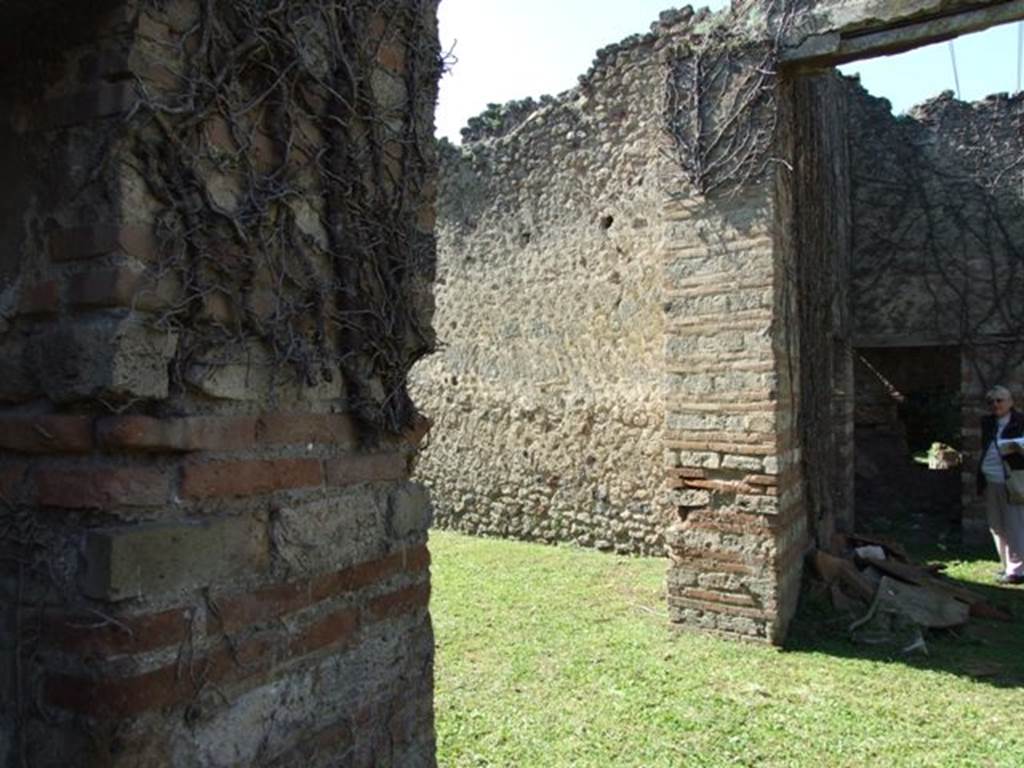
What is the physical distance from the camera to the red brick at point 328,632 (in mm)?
1844

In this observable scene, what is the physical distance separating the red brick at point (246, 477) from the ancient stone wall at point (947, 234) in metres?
8.89

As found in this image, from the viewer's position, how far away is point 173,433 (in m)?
1.57

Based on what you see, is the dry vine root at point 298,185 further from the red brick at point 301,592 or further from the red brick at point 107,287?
the red brick at point 301,592

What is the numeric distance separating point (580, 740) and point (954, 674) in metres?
2.46

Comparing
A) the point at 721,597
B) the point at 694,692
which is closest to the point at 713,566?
the point at 721,597

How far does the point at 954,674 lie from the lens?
186 inches

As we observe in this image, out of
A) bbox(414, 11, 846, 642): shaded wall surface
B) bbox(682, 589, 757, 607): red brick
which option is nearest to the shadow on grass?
bbox(414, 11, 846, 642): shaded wall surface

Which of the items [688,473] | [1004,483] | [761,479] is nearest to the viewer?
[761,479]

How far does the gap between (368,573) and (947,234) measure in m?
9.05

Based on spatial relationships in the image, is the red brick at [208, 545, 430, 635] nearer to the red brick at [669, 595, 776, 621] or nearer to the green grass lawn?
the green grass lawn

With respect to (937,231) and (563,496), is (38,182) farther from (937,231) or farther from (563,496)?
(937,231)

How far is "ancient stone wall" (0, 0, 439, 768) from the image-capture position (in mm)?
1509

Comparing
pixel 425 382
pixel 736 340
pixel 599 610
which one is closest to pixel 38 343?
pixel 736 340

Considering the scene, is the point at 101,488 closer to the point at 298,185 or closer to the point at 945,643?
the point at 298,185
